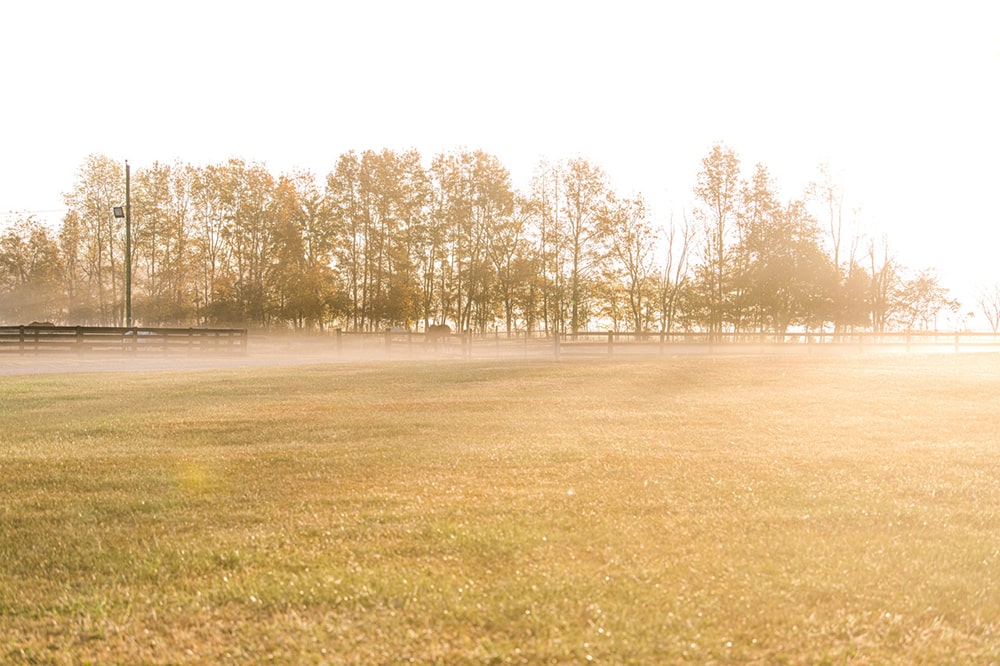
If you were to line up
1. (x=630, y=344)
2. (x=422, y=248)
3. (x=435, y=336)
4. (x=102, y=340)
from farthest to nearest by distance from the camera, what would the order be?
(x=422, y=248)
(x=435, y=336)
(x=630, y=344)
(x=102, y=340)

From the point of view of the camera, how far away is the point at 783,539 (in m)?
4.71

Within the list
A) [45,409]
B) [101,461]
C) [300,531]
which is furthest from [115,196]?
[300,531]

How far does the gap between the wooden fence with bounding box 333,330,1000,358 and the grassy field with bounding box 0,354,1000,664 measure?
939 inches

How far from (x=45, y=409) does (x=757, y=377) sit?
15.0 m

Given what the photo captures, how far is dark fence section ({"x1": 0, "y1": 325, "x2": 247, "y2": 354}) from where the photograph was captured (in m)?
30.8

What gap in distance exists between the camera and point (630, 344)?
34.0 m

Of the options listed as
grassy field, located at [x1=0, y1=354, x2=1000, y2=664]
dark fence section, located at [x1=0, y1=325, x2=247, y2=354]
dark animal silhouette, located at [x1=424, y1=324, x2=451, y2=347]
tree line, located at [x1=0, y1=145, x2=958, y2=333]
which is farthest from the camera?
tree line, located at [x1=0, y1=145, x2=958, y2=333]

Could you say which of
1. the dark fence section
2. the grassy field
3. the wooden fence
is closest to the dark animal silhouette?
the wooden fence

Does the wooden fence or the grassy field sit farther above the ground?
the wooden fence

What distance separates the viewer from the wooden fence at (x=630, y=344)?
3428cm

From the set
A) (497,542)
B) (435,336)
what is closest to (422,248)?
(435,336)

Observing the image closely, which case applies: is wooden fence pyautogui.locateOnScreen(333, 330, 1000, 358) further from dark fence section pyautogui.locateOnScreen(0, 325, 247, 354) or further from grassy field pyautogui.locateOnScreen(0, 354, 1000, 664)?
grassy field pyautogui.locateOnScreen(0, 354, 1000, 664)

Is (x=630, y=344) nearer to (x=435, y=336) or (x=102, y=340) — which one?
(x=435, y=336)

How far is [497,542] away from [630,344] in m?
30.0
